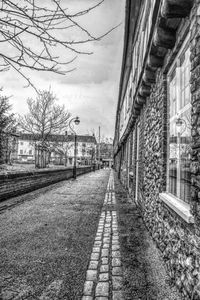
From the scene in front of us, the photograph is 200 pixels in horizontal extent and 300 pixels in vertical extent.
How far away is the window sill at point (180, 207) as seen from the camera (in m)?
2.13

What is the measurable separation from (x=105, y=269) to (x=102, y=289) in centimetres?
48

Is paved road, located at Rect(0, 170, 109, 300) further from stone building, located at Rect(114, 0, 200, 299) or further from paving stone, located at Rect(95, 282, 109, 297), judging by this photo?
stone building, located at Rect(114, 0, 200, 299)

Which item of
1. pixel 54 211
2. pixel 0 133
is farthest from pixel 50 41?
pixel 0 133

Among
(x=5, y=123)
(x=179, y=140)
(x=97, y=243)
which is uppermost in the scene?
(x=5, y=123)

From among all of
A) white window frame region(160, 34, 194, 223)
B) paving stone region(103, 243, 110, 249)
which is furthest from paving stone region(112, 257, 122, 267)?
white window frame region(160, 34, 194, 223)

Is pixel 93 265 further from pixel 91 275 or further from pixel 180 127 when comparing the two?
pixel 180 127

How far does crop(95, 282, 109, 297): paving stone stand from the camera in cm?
230

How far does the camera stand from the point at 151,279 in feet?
8.69

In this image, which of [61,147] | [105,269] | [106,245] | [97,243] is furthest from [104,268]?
[61,147]

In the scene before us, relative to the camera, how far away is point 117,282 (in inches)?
100

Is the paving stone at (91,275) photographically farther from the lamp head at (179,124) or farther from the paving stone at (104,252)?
the lamp head at (179,124)

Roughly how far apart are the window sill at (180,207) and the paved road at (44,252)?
52.8 inches

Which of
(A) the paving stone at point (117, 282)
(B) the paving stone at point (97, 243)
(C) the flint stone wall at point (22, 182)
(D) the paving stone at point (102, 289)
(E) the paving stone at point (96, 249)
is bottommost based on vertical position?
(B) the paving stone at point (97, 243)

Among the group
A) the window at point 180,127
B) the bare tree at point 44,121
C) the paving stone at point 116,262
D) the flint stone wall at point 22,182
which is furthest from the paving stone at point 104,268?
the bare tree at point 44,121
